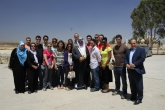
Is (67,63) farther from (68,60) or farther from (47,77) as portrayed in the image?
(47,77)

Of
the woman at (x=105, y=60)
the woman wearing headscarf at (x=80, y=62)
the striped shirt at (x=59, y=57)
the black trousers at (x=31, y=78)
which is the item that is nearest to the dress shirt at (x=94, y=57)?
the woman at (x=105, y=60)

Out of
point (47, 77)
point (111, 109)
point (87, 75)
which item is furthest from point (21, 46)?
point (111, 109)

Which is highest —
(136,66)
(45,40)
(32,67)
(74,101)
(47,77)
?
(45,40)

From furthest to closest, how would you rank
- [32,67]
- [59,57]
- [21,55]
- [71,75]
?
1. [59,57]
2. [71,75]
3. [32,67]
4. [21,55]

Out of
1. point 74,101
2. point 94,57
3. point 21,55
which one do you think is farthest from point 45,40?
point 74,101

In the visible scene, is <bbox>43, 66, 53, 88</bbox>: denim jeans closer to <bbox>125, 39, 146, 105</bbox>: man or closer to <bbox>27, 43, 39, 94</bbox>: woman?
<bbox>27, 43, 39, 94</bbox>: woman

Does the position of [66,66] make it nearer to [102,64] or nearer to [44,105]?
[102,64]

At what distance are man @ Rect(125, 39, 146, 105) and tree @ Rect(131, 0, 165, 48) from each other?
24.6 m

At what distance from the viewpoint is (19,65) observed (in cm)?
571

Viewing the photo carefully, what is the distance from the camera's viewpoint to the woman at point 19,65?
562cm

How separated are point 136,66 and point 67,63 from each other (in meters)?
2.63

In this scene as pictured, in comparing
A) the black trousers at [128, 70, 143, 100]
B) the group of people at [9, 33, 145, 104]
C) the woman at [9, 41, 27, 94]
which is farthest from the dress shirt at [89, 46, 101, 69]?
the woman at [9, 41, 27, 94]

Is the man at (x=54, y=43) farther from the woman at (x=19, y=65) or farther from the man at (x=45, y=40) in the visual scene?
the woman at (x=19, y=65)

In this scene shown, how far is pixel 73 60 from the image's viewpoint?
620 cm
